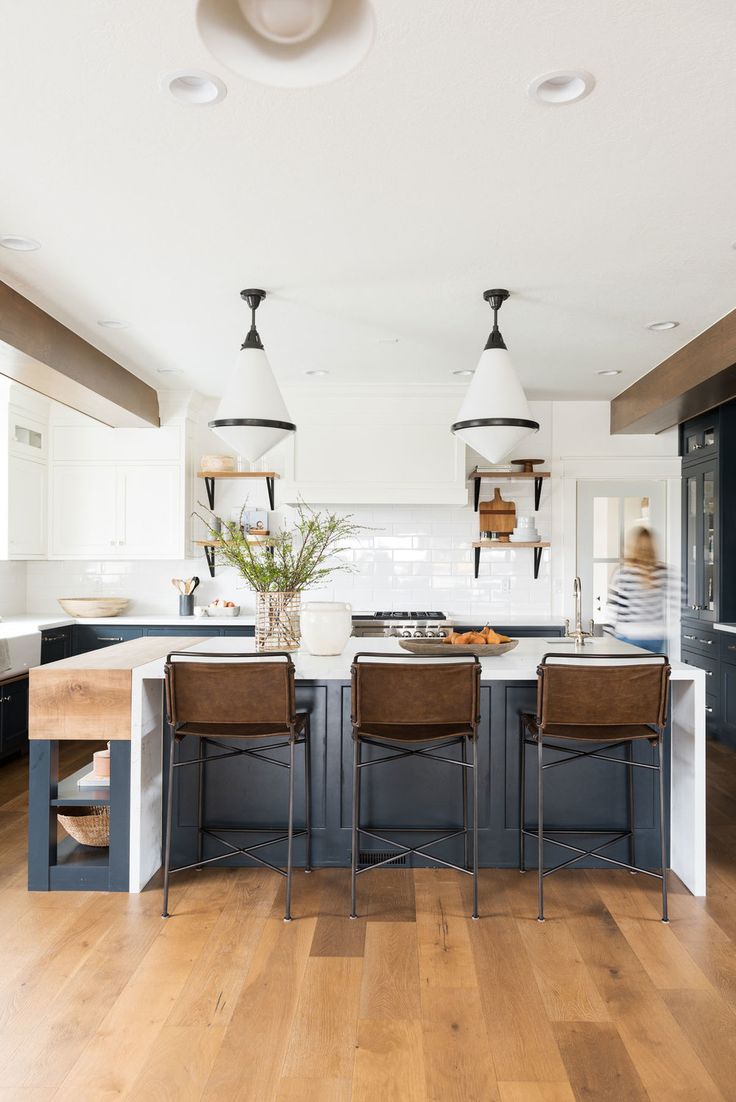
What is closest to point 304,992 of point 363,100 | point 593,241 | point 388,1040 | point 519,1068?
point 388,1040

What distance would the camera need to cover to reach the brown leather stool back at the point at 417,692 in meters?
3.05

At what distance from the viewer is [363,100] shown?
233 centimetres

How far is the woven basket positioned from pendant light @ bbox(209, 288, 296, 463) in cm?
173

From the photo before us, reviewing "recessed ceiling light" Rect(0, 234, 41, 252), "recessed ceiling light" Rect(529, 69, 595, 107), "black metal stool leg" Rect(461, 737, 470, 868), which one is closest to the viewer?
"recessed ceiling light" Rect(529, 69, 595, 107)

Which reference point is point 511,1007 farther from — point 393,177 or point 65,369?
point 65,369

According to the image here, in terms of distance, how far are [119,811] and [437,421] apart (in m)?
3.76

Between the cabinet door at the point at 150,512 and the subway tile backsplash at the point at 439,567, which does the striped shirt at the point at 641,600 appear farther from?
the cabinet door at the point at 150,512

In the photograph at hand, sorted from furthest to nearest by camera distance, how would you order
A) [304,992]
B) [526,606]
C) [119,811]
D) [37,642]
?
[526,606]
[37,642]
[119,811]
[304,992]

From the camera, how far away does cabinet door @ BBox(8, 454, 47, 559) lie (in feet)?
19.1

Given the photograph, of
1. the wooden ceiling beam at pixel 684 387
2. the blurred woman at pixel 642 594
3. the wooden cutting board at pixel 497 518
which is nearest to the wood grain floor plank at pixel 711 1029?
the wooden ceiling beam at pixel 684 387

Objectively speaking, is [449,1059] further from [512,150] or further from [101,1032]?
[512,150]

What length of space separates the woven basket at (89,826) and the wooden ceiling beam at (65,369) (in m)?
2.21

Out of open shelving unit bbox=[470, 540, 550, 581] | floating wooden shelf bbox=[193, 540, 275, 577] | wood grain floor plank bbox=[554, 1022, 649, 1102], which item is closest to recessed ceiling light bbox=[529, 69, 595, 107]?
wood grain floor plank bbox=[554, 1022, 649, 1102]

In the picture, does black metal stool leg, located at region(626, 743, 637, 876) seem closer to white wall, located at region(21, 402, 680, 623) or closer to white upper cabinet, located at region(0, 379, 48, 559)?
white wall, located at region(21, 402, 680, 623)
